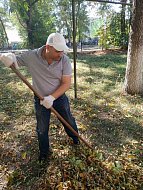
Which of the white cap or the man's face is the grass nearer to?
the man's face

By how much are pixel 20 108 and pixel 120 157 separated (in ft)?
8.87

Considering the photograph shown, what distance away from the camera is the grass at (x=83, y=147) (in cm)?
290

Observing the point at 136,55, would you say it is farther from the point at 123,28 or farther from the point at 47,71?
the point at 123,28

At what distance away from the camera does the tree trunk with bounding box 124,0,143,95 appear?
521 cm

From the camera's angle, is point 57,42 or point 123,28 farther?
point 123,28

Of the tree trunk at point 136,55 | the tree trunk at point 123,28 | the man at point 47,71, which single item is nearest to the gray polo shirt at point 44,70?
the man at point 47,71

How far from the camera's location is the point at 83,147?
348cm

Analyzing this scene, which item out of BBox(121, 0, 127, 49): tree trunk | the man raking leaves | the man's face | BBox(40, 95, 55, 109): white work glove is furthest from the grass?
BBox(121, 0, 127, 49): tree trunk

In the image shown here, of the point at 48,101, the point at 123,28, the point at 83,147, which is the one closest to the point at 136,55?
the point at 83,147

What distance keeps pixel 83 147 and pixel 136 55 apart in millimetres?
2921

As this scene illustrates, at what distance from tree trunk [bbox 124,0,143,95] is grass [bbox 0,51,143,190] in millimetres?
269

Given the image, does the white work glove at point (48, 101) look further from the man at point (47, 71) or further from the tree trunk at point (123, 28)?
the tree trunk at point (123, 28)

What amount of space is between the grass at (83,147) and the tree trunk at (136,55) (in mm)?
269

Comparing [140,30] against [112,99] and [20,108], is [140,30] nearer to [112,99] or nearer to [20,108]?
Result: [112,99]
